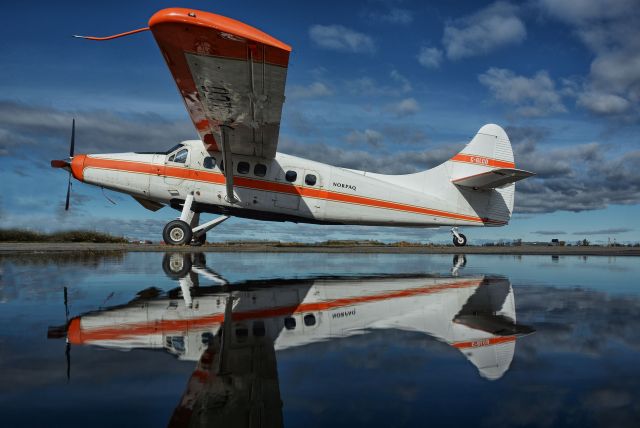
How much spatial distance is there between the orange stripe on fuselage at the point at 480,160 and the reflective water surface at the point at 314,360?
1047 centimetres

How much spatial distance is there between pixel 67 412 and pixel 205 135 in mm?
10558

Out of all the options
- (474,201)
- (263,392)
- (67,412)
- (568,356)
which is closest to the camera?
(67,412)

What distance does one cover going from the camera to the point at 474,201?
45.8 feet

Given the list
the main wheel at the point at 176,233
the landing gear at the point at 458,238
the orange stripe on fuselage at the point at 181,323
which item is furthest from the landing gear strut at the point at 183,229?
the landing gear at the point at 458,238

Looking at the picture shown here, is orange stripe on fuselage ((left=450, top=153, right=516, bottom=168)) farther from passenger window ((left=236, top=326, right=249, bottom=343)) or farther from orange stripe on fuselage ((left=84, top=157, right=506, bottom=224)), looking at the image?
passenger window ((left=236, top=326, right=249, bottom=343))

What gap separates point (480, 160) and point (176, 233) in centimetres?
1002

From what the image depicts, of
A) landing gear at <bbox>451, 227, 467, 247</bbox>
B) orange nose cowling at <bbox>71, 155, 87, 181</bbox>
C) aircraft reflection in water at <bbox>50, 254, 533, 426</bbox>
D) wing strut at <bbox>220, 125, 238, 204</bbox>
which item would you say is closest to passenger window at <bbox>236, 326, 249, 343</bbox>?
aircraft reflection in water at <bbox>50, 254, 533, 426</bbox>

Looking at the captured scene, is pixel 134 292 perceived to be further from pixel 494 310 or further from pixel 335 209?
pixel 335 209

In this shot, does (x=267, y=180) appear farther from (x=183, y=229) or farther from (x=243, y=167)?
(x=183, y=229)

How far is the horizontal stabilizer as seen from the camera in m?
12.4

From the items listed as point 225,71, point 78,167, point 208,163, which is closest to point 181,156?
point 208,163

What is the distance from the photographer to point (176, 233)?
38.5 ft

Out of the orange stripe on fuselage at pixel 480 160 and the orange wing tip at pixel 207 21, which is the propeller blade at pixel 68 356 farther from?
the orange stripe on fuselage at pixel 480 160

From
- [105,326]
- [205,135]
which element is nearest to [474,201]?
[205,135]
